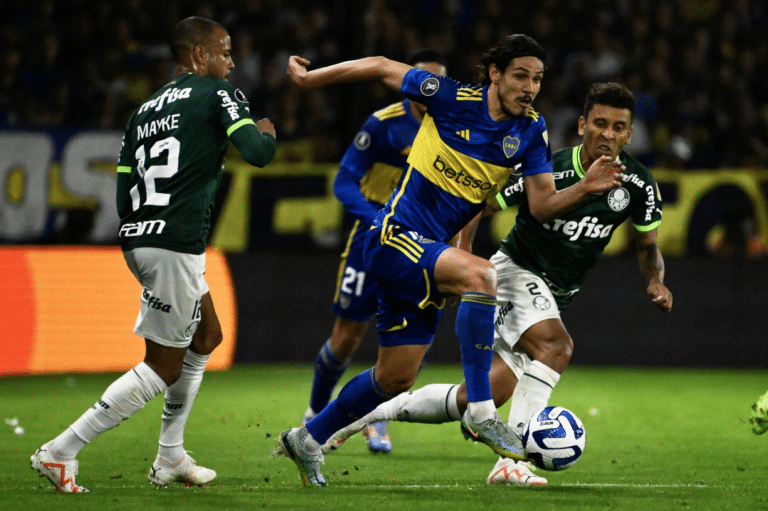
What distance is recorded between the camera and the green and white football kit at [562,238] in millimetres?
5676

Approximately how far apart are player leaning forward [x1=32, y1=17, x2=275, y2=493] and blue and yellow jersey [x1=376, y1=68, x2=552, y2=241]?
2.25ft

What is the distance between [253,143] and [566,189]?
147 cm

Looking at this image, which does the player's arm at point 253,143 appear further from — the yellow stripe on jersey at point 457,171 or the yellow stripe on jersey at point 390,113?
the yellow stripe on jersey at point 390,113

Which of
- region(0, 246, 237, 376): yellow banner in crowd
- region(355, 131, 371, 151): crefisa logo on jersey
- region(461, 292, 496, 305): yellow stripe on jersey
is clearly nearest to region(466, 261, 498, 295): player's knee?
region(461, 292, 496, 305): yellow stripe on jersey

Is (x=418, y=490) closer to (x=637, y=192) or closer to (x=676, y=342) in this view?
(x=637, y=192)

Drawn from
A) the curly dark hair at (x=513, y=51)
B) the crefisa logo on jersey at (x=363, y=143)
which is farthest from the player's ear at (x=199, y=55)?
the crefisa logo on jersey at (x=363, y=143)

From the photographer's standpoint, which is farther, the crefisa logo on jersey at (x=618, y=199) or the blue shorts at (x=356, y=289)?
the blue shorts at (x=356, y=289)

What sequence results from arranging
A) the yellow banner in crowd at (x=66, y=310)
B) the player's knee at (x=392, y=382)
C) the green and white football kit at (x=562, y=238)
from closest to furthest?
the player's knee at (x=392, y=382) < the green and white football kit at (x=562, y=238) < the yellow banner in crowd at (x=66, y=310)

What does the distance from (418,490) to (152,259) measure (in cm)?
158

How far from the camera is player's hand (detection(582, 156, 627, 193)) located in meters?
4.95

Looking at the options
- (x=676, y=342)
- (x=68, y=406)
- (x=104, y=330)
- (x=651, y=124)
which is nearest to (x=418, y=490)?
(x=68, y=406)

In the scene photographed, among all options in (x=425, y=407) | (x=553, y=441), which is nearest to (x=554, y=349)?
(x=425, y=407)

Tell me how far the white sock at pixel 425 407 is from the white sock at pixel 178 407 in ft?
3.35

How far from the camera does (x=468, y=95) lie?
500 cm
